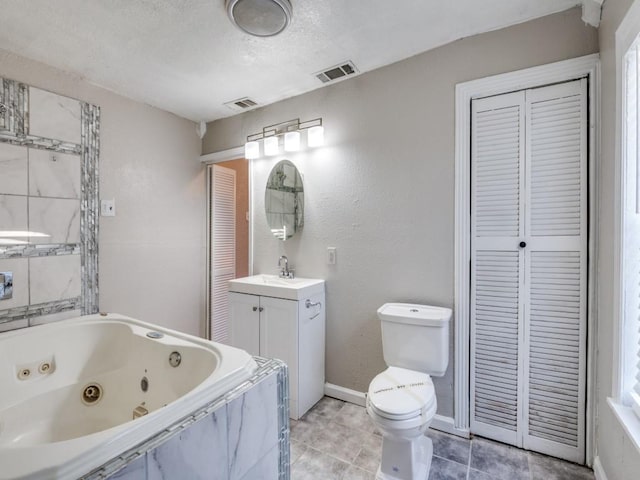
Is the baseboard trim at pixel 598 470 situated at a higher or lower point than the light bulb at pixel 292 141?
lower

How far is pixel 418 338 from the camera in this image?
1.74m

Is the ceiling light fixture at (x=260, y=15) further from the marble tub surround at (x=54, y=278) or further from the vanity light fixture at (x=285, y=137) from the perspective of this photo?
the marble tub surround at (x=54, y=278)

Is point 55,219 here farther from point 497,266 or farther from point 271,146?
point 497,266

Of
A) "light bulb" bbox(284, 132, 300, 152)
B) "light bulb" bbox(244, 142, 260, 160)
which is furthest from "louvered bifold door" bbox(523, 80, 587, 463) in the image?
"light bulb" bbox(244, 142, 260, 160)

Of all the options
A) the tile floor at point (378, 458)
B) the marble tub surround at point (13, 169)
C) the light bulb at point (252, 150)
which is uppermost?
the light bulb at point (252, 150)

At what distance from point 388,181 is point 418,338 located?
1006mm

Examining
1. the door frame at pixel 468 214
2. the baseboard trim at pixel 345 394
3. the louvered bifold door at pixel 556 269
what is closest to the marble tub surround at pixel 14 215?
the baseboard trim at pixel 345 394

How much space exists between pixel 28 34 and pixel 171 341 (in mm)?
1866

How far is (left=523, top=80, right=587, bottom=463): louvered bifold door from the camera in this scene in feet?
5.16

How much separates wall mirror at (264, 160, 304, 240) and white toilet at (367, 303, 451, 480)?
102 cm

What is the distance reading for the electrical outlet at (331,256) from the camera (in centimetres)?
229

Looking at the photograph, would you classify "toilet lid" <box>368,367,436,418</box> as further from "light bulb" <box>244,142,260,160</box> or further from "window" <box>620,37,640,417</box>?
"light bulb" <box>244,142,260,160</box>

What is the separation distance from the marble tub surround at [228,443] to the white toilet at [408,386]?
18.9 inches

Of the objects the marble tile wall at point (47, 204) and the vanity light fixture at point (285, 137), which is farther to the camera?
the vanity light fixture at point (285, 137)
